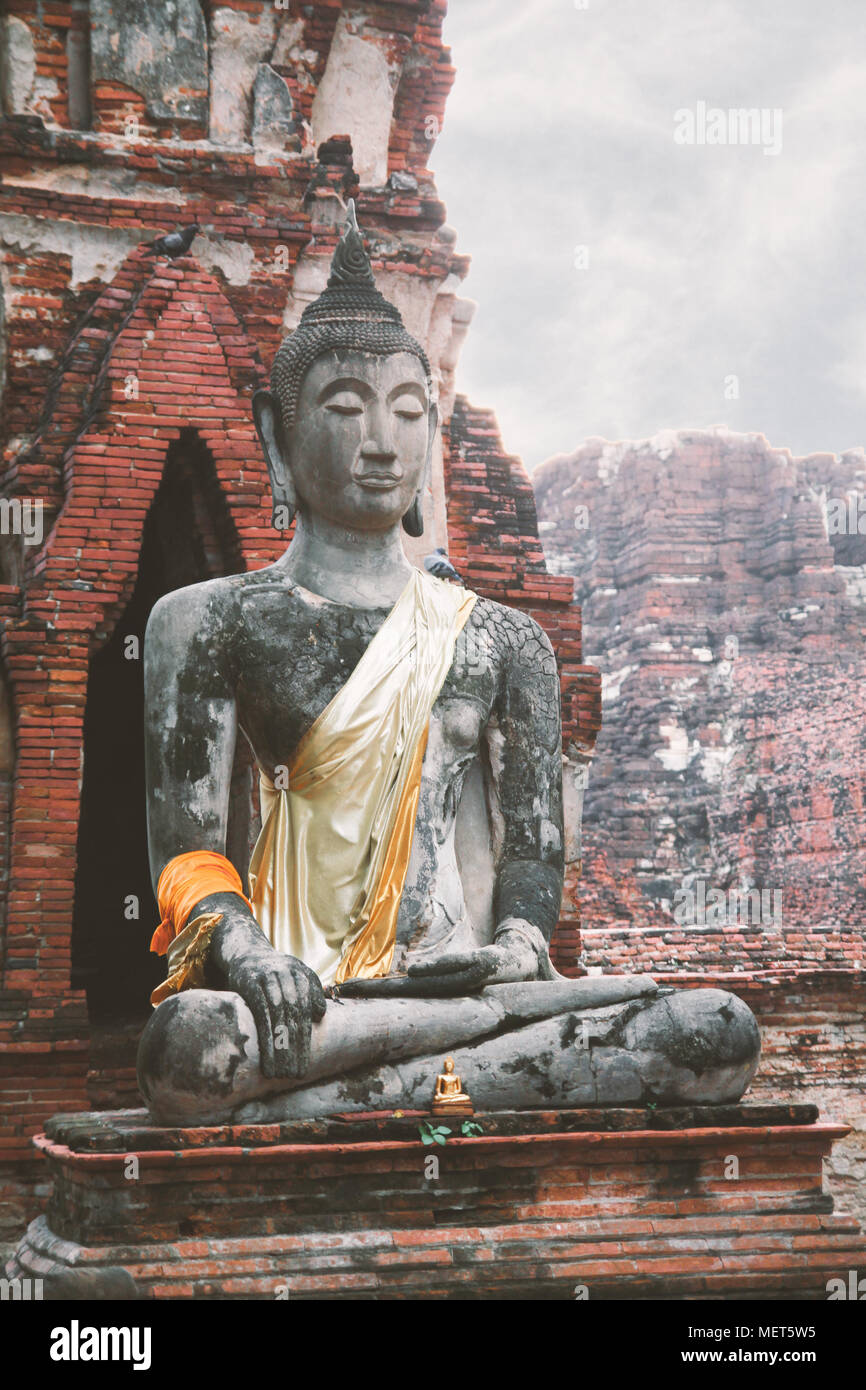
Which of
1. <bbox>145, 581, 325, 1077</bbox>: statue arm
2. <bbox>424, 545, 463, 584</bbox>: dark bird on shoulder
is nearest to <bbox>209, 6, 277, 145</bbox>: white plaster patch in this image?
<bbox>424, 545, 463, 584</bbox>: dark bird on shoulder

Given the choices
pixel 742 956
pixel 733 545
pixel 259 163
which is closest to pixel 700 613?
pixel 733 545

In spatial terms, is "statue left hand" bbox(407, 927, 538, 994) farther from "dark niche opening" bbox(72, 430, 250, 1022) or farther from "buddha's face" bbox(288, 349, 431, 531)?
"dark niche opening" bbox(72, 430, 250, 1022)

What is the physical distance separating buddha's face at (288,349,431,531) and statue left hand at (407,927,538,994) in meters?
1.45

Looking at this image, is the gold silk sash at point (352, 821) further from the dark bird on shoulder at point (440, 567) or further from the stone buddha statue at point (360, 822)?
the dark bird on shoulder at point (440, 567)

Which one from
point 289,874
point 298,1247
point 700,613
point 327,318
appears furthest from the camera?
point 700,613

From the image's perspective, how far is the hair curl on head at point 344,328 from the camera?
5.31 m

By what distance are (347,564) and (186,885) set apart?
120cm

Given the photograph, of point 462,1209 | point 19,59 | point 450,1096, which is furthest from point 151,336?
point 462,1209

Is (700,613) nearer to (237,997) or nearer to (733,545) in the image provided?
(733,545)

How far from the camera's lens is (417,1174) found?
163 inches

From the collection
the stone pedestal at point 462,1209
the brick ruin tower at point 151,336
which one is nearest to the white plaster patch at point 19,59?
the brick ruin tower at point 151,336

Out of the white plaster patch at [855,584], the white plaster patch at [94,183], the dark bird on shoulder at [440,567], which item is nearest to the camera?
the dark bird on shoulder at [440,567]

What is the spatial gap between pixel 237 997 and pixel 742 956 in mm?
8321

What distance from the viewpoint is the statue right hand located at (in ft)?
13.9
